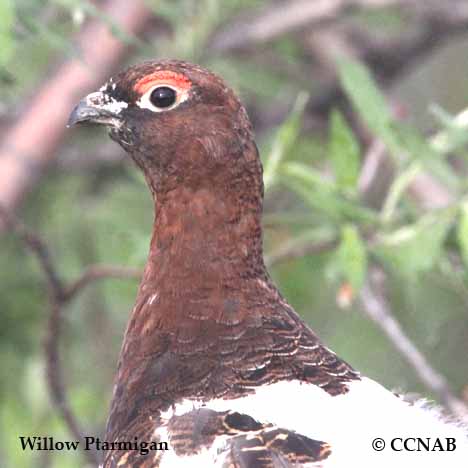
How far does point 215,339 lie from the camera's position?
3.82 meters

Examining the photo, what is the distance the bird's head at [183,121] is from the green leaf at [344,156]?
1.89 ft

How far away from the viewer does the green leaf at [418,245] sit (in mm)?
4191

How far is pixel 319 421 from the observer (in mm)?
3553

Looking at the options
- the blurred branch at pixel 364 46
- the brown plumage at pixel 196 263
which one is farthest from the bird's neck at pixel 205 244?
the blurred branch at pixel 364 46

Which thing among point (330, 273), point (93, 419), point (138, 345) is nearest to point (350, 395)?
point (138, 345)

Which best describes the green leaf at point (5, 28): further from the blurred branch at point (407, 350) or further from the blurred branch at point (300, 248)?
the blurred branch at point (407, 350)

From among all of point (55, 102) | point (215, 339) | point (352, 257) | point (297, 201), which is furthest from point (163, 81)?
point (297, 201)

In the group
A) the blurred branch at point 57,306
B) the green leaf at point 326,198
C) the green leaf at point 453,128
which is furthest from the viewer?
the blurred branch at point 57,306

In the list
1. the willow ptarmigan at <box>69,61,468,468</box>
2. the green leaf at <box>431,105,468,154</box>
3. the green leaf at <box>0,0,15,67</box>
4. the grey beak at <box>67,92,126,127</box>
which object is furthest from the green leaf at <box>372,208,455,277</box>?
the green leaf at <box>0,0,15,67</box>

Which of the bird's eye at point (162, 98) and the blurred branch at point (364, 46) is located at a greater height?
the blurred branch at point (364, 46)

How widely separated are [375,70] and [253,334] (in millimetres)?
2989

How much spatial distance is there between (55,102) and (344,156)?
173 cm

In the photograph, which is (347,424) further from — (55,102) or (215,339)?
(55,102)

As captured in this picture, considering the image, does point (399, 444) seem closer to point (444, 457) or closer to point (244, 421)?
point (444, 457)
